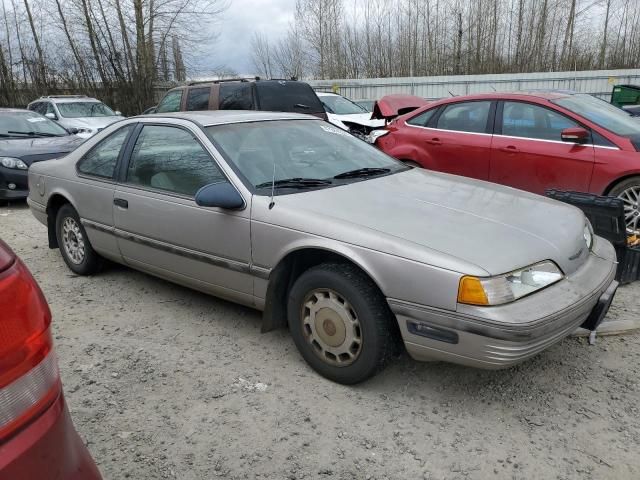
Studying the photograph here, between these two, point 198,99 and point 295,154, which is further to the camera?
point 198,99

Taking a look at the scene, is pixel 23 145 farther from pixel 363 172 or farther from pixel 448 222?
pixel 448 222

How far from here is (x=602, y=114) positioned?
571 cm

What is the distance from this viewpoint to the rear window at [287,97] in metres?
8.81

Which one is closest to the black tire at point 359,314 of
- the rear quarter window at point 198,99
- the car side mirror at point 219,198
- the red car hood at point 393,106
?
the car side mirror at point 219,198

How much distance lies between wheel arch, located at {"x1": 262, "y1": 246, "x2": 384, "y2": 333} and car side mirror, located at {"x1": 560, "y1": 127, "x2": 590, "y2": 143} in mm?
3501

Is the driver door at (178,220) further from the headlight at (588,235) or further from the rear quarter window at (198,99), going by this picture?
the rear quarter window at (198,99)

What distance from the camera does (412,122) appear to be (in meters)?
6.77

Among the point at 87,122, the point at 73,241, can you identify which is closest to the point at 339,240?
the point at 73,241

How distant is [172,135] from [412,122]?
373cm

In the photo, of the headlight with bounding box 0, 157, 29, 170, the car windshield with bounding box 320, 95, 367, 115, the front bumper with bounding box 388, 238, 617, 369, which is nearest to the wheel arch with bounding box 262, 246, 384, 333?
the front bumper with bounding box 388, 238, 617, 369

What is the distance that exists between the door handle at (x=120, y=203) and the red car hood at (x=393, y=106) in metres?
5.38

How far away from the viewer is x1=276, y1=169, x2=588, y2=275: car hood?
2.59 m

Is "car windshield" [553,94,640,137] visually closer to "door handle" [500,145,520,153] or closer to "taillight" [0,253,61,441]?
"door handle" [500,145,520,153]

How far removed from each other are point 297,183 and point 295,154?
0.41m
